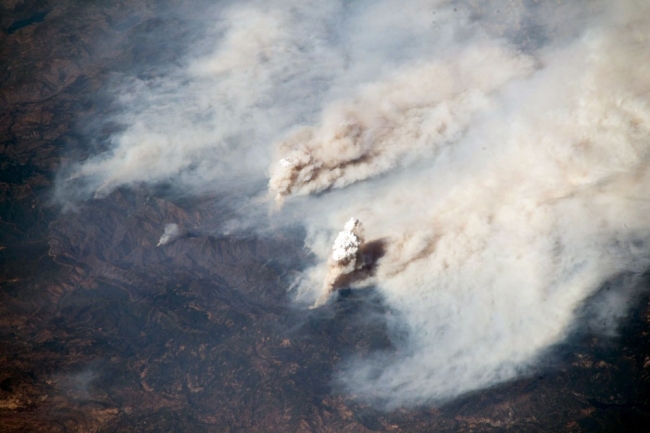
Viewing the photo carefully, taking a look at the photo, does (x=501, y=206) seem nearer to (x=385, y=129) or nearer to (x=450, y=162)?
(x=450, y=162)

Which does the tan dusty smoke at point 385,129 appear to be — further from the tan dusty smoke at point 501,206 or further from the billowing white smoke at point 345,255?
the billowing white smoke at point 345,255

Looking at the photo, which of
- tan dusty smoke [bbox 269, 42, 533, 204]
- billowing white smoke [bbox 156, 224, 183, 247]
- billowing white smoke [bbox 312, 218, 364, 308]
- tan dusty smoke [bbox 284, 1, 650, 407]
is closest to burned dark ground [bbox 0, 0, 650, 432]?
billowing white smoke [bbox 156, 224, 183, 247]

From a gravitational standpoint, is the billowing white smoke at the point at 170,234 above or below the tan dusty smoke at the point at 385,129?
below

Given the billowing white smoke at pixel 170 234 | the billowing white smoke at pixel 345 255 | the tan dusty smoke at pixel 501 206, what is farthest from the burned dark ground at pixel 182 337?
the billowing white smoke at pixel 345 255

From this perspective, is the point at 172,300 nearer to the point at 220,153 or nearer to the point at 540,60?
the point at 220,153

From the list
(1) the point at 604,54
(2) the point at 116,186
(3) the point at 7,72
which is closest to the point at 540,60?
(1) the point at 604,54

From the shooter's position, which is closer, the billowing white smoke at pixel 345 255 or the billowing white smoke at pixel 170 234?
the billowing white smoke at pixel 345 255
